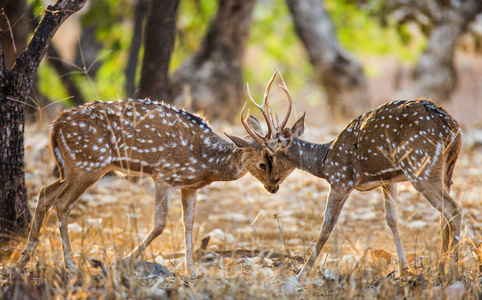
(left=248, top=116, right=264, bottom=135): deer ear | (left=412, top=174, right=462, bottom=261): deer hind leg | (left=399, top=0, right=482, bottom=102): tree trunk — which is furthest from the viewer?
(left=399, top=0, right=482, bottom=102): tree trunk

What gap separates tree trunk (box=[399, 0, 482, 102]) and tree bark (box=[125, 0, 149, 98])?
6534 mm

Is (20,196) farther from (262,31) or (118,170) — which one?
(262,31)

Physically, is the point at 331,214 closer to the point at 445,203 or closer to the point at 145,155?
the point at 445,203

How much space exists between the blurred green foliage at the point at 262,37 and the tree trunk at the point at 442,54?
1.63 meters

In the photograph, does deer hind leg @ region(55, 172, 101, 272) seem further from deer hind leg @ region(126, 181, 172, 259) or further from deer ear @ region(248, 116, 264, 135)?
deer ear @ region(248, 116, 264, 135)

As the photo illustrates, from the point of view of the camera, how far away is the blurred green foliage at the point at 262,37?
1614cm

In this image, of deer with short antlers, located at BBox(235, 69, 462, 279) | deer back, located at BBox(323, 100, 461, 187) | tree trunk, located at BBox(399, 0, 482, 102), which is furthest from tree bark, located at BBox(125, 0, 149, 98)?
tree trunk, located at BBox(399, 0, 482, 102)

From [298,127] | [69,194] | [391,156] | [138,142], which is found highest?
[298,127]

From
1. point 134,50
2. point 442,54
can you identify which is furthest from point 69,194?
point 442,54

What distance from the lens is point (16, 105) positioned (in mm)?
5480

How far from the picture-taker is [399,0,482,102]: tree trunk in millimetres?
14055

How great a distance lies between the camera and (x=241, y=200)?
348 inches

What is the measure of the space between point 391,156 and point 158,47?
4221 millimetres

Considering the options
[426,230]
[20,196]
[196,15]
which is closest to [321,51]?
[196,15]
